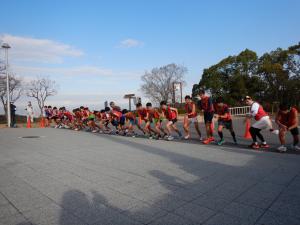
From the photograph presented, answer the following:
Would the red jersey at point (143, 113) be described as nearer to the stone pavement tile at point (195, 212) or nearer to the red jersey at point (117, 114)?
the red jersey at point (117, 114)

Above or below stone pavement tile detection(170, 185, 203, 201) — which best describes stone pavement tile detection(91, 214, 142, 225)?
below

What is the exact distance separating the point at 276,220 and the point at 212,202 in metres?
0.83

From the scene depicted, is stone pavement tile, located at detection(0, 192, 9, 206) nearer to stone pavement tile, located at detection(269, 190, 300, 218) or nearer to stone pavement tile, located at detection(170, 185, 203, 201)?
stone pavement tile, located at detection(170, 185, 203, 201)

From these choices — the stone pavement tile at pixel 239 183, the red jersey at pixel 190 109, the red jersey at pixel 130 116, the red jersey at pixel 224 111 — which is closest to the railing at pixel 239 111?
the red jersey at pixel 130 116

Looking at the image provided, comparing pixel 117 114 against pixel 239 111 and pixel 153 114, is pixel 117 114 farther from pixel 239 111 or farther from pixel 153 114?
pixel 239 111

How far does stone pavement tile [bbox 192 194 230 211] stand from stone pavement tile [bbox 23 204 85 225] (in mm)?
1583

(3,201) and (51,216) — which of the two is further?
(3,201)

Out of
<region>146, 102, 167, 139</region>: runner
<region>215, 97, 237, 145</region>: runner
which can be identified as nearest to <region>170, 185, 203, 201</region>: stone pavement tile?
<region>215, 97, 237, 145</region>: runner

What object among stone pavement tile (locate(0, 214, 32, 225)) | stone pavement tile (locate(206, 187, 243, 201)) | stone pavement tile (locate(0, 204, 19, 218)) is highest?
stone pavement tile (locate(0, 204, 19, 218))

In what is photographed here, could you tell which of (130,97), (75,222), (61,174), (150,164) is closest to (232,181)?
(150,164)

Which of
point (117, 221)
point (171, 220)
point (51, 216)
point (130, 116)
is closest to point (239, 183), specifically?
point (171, 220)

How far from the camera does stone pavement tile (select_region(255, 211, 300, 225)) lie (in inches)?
114

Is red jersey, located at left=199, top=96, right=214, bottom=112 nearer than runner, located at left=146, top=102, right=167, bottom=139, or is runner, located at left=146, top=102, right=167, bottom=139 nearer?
red jersey, located at left=199, top=96, right=214, bottom=112

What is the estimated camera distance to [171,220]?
3.01 m
